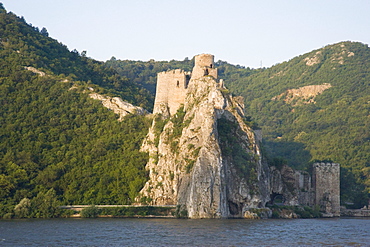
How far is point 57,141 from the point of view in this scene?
101562 millimetres

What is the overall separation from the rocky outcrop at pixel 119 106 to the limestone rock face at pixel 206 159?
10988 millimetres

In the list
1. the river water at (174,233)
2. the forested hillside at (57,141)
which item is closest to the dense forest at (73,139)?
the forested hillside at (57,141)

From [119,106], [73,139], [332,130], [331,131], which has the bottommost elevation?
[73,139]

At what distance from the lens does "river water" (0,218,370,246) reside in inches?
2359

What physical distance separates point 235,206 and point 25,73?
49500mm

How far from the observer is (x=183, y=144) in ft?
300

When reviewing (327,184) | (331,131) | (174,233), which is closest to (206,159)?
(174,233)

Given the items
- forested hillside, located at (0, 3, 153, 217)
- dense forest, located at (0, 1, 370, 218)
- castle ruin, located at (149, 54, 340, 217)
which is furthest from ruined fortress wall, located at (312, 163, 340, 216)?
forested hillside, located at (0, 3, 153, 217)

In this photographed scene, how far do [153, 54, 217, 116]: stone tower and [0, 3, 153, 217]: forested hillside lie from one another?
5.37 m

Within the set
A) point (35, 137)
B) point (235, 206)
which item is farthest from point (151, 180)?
point (35, 137)

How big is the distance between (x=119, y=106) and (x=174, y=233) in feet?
163

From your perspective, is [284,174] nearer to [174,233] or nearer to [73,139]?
[73,139]

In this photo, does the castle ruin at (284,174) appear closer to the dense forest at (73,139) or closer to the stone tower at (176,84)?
the stone tower at (176,84)

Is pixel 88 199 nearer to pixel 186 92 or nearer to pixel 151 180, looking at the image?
Answer: pixel 151 180
